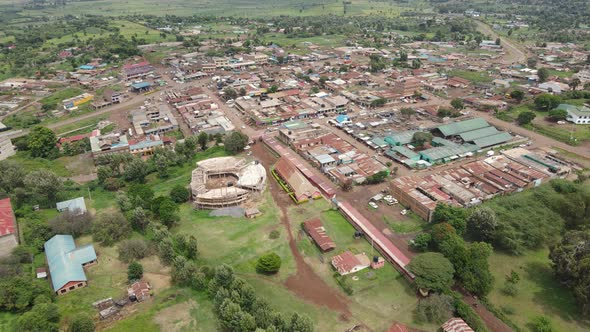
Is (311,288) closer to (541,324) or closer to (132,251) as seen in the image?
(541,324)

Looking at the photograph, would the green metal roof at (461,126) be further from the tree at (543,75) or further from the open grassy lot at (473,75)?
the tree at (543,75)

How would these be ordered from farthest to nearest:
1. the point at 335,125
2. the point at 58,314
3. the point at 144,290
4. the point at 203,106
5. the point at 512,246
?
the point at 203,106 → the point at 335,125 → the point at 512,246 → the point at 144,290 → the point at 58,314

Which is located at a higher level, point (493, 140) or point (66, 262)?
point (66, 262)

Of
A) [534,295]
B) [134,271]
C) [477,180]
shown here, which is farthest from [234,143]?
[534,295]

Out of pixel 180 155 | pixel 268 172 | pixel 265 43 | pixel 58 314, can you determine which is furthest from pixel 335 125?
pixel 265 43

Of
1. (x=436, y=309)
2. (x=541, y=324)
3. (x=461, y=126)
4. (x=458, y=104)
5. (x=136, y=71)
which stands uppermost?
(x=436, y=309)

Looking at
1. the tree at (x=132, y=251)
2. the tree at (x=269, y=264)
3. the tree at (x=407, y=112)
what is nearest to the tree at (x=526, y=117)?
the tree at (x=407, y=112)

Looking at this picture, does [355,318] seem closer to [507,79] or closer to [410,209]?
[410,209]
